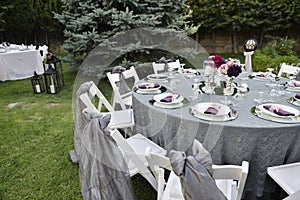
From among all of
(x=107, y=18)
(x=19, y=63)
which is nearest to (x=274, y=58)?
(x=107, y=18)

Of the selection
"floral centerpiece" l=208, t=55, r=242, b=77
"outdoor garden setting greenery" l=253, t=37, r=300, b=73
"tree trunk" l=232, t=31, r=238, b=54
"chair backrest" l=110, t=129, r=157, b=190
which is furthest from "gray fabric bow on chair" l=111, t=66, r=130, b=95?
"tree trunk" l=232, t=31, r=238, b=54

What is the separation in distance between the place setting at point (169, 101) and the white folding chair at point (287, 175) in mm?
721

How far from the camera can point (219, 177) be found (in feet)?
3.42

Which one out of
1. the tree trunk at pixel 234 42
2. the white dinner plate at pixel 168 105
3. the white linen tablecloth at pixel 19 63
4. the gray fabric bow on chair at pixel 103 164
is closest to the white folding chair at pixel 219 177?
the gray fabric bow on chair at pixel 103 164

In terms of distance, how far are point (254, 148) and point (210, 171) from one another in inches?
21.3

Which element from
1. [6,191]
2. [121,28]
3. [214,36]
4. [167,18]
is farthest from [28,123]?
[214,36]

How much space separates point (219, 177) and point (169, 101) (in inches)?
31.9

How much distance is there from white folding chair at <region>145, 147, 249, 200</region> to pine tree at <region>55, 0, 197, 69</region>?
142 inches

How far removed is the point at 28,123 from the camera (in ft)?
10.4

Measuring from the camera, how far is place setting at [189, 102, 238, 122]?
1.49 meters

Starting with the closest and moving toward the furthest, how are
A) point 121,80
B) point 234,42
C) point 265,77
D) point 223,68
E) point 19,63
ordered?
point 223,68
point 265,77
point 121,80
point 19,63
point 234,42

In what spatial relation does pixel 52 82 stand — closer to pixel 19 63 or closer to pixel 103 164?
pixel 19 63

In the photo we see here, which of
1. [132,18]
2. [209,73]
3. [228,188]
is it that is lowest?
[228,188]

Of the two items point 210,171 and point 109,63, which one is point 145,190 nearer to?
point 210,171
